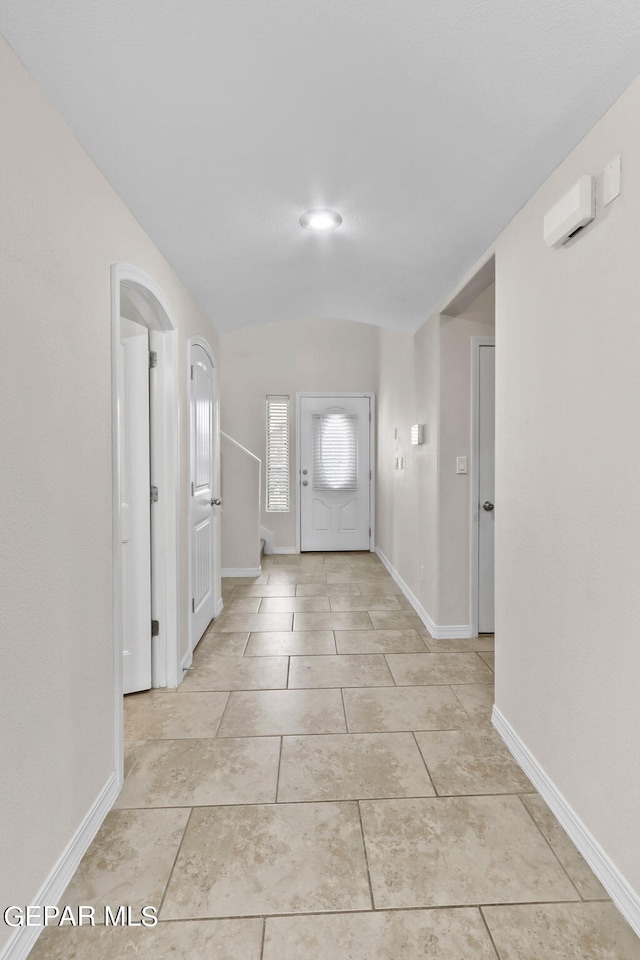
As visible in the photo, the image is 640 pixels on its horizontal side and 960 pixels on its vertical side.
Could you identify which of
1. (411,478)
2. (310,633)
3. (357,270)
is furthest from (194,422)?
(411,478)

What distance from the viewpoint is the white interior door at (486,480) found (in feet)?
11.4

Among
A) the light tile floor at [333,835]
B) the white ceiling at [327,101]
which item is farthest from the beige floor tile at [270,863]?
the white ceiling at [327,101]

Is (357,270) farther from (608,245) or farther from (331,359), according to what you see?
(331,359)

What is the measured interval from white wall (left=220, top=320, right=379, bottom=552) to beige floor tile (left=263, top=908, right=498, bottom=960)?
17.5 ft

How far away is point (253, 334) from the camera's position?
6.59 m

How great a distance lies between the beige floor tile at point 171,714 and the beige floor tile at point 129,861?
1.67 feet

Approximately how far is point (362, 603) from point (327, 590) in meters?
0.53

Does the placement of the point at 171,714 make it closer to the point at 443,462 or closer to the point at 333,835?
the point at 333,835

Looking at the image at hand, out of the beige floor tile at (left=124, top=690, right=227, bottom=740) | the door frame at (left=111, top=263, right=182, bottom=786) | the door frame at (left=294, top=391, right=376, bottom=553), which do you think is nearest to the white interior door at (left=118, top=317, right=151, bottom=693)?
the door frame at (left=111, top=263, right=182, bottom=786)

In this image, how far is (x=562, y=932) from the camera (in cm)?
134

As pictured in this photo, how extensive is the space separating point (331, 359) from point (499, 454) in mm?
4583

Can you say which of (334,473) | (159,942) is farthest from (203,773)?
(334,473)

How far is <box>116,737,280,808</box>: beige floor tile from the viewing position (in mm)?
1882

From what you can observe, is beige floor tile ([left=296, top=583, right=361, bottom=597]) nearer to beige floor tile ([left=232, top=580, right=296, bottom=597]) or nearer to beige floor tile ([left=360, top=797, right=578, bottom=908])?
beige floor tile ([left=232, top=580, right=296, bottom=597])
